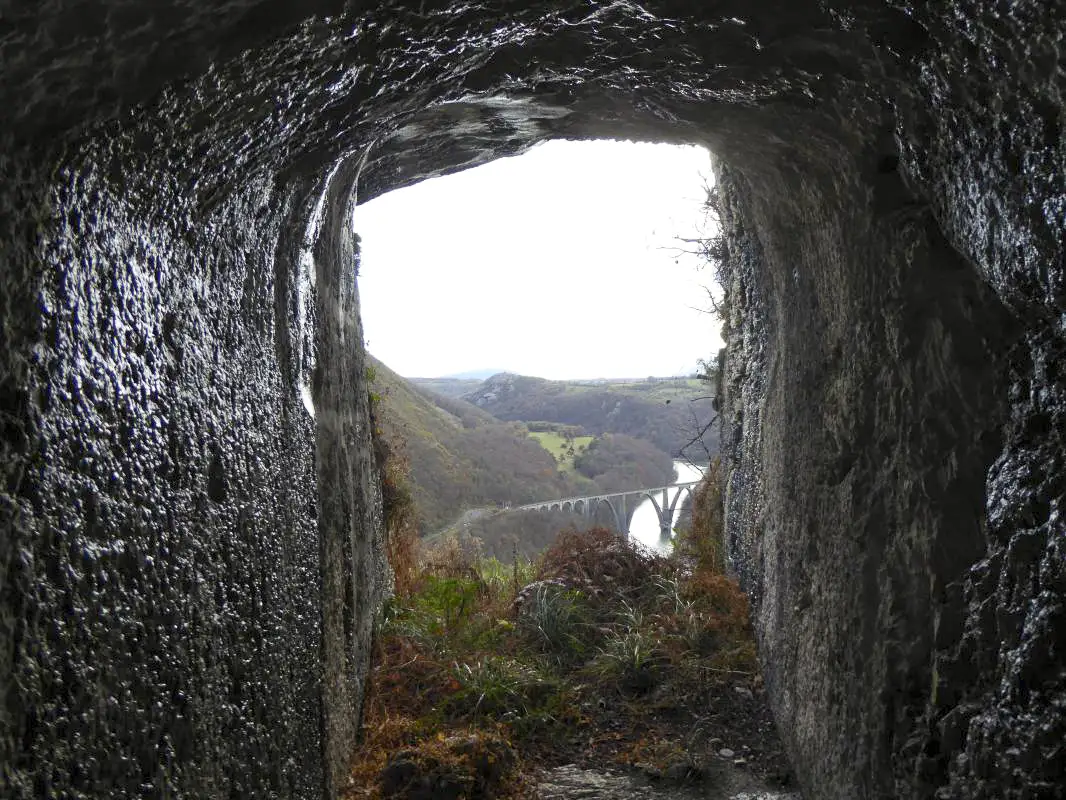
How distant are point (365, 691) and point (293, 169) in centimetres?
327

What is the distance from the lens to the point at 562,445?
2309 cm

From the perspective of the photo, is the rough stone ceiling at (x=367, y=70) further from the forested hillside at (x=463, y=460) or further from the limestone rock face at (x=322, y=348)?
the forested hillside at (x=463, y=460)

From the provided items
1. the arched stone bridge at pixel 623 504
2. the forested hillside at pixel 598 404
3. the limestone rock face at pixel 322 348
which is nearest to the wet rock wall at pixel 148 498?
the limestone rock face at pixel 322 348

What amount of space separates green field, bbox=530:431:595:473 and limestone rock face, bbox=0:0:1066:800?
17.9m

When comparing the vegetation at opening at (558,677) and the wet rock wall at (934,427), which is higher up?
the wet rock wall at (934,427)

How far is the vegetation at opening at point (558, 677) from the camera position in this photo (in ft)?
13.8

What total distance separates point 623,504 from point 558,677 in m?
13.8

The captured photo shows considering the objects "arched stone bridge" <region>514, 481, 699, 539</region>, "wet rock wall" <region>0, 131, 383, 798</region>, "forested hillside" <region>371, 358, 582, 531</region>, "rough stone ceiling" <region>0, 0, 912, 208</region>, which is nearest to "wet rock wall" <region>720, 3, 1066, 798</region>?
"rough stone ceiling" <region>0, 0, 912, 208</region>

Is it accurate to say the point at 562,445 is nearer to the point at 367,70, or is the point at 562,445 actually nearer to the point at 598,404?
the point at 598,404

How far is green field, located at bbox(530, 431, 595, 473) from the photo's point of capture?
71.6ft

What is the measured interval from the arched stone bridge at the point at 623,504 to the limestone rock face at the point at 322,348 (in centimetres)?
1241

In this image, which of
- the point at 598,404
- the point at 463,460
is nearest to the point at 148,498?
the point at 463,460

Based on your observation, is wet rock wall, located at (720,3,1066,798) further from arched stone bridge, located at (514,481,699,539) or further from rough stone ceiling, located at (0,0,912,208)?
arched stone bridge, located at (514,481,699,539)

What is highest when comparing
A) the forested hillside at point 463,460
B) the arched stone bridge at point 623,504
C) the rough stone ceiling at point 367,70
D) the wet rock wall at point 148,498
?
the rough stone ceiling at point 367,70
